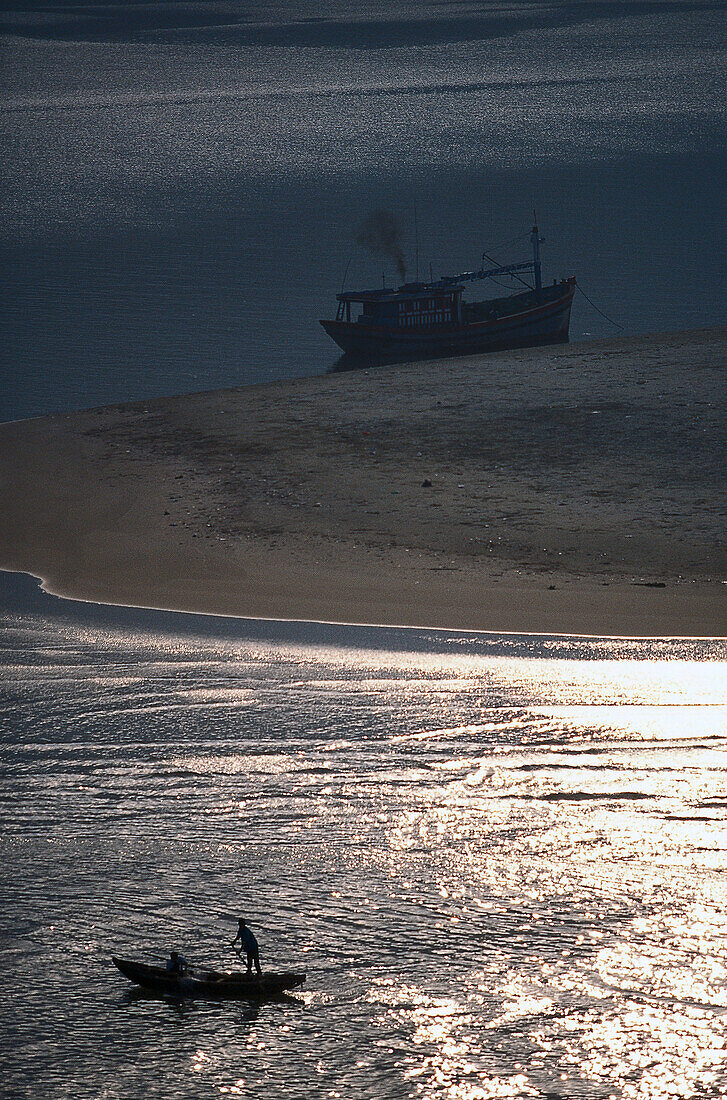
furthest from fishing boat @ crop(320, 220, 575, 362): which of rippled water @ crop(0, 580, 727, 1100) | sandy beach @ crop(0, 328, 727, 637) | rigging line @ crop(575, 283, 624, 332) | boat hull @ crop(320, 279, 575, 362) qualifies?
rippled water @ crop(0, 580, 727, 1100)

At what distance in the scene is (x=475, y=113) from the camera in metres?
106

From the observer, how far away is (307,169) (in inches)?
3420

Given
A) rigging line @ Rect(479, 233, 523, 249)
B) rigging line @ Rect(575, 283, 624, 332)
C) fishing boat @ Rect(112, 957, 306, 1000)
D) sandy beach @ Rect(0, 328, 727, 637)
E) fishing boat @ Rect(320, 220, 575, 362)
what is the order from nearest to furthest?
1. fishing boat @ Rect(112, 957, 306, 1000)
2. sandy beach @ Rect(0, 328, 727, 637)
3. fishing boat @ Rect(320, 220, 575, 362)
4. rigging line @ Rect(575, 283, 624, 332)
5. rigging line @ Rect(479, 233, 523, 249)

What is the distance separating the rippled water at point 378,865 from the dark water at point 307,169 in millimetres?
21394

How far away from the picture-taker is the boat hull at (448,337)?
4266 centimetres

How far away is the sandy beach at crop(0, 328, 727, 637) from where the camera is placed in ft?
64.2

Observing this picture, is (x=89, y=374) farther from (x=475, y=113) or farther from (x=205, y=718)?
(x=475, y=113)

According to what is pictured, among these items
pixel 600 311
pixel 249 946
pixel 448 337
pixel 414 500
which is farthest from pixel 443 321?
pixel 249 946

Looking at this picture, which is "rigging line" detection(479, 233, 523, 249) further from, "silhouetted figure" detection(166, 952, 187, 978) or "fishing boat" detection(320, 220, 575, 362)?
"silhouetted figure" detection(166, 952, 187, 978)

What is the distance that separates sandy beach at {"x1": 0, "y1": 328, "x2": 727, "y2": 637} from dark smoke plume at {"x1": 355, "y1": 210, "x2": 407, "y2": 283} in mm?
26930

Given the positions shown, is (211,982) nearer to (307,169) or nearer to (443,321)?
(443,321)

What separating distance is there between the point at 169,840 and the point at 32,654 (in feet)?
18.6

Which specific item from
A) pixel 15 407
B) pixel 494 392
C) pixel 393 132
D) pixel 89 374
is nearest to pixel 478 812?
pixel 494 392

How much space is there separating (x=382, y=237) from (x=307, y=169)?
29.0m
